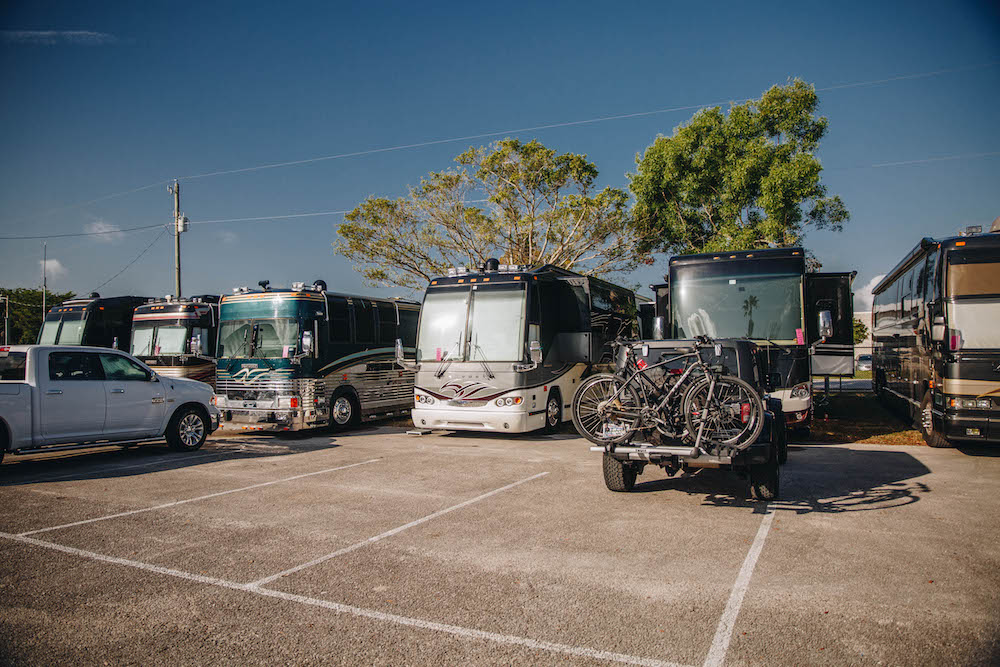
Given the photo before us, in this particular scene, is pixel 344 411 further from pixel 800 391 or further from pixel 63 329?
pixel 63 329

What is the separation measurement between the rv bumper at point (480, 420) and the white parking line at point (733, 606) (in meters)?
6.49

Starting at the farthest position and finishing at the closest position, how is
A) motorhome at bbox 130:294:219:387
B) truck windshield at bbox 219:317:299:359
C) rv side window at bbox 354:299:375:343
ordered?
motorhome at bbox 130:294:219:387 → rv side window at bbox 354:299:375:343 → truck windshield at bbox 219:317:299:359

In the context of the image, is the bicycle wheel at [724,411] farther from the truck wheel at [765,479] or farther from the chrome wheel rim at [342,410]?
the chrome wheel rim at [342,410]

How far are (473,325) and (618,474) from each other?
5999 millimetres

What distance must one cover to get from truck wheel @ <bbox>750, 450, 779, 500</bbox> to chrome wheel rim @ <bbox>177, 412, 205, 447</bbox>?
9683 millimetres

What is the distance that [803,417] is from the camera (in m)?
10.9

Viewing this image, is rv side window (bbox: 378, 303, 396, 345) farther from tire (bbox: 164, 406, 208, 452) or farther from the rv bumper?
tire (bbox: 164, 406, 208, 452)

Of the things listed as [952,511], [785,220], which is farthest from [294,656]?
[785,220]

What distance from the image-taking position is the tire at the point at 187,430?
11.6 metres

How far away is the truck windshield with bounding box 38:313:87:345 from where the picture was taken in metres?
18.8

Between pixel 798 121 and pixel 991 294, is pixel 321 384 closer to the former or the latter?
pixel 991 294

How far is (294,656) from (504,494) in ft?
14.2

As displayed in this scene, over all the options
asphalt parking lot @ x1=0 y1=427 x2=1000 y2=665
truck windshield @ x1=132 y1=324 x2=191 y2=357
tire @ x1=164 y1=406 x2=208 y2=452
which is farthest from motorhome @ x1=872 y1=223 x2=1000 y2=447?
truck windshield @ x1=132 y1=324 x2=191 y2=357

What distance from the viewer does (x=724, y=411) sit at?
6660 millimetres
